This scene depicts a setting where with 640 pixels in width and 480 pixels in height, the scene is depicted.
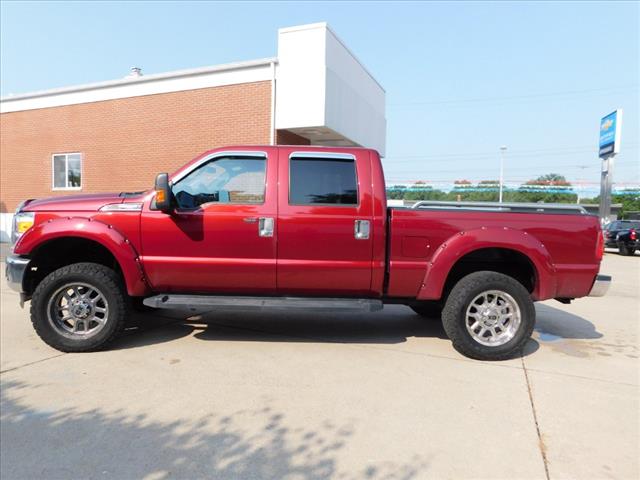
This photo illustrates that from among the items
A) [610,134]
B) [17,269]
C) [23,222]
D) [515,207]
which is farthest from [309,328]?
[610,134]

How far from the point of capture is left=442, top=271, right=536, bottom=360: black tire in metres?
4.38

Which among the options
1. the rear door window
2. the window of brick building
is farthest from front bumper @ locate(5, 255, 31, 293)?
the window of brick building

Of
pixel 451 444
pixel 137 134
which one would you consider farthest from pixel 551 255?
pixel 137 134

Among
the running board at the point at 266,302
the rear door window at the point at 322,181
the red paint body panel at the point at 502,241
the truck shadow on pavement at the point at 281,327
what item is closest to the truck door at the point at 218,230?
the running board at the point at 266,302

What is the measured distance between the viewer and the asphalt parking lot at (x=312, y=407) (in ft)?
8.70

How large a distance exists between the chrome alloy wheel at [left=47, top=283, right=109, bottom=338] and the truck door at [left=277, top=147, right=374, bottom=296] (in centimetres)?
187

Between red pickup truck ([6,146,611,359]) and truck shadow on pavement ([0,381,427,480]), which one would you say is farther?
red pickup truck ([6,146,611,359])

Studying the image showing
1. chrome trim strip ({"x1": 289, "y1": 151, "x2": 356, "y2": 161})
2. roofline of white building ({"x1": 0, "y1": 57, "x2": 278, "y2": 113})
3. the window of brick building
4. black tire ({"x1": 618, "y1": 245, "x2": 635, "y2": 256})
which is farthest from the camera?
black tire ({"x1": 618, "y1": 245, "x2": 635, "y2": 256})

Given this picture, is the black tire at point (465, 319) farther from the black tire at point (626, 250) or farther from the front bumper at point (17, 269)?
the black tire at point (626, 250)

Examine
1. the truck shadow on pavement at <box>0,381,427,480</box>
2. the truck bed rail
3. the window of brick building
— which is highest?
the window of brick building

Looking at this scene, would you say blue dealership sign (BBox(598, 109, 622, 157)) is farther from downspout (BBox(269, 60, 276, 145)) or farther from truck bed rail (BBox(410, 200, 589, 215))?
truck bed rail (BBox(410, 200, 589, 215))

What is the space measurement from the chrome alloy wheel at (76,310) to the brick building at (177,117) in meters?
8.86

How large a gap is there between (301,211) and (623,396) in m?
3.22

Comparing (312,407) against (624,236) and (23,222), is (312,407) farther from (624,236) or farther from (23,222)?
(624,236)
